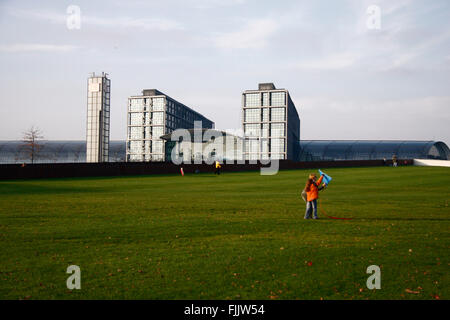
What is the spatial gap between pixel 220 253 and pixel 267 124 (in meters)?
89.5

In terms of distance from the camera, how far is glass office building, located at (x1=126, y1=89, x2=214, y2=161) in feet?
347

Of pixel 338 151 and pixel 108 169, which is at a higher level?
pixel 338 151

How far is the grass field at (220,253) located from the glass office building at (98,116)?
192 feet

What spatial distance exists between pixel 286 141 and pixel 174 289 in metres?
90.8

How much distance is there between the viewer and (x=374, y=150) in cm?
9862

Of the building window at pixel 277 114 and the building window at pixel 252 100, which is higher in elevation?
the building window at pixel 252 100

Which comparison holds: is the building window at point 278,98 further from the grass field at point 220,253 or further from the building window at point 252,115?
the grass field at point 220,253

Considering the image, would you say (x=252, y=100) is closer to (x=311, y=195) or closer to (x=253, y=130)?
(x=253, y=130)

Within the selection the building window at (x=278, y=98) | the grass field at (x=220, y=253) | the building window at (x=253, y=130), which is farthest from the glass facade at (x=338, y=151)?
the grass field at (x=220, y=253)

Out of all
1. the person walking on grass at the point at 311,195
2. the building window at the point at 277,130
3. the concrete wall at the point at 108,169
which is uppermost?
the building window at the point at 277,130

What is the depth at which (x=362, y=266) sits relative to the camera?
8.33 meters

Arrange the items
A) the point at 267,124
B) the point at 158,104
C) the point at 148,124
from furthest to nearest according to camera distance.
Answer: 1. the point at 148,124
2. the point at 158,104
3. the point at 267,124

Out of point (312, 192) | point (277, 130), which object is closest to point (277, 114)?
point (277, 130)

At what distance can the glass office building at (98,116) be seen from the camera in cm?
7175
